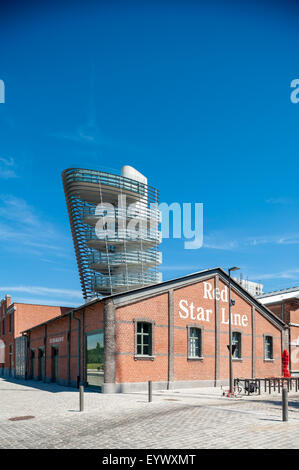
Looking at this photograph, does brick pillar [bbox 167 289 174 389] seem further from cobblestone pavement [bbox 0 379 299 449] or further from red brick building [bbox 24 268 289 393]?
cobblestone pavement [bbox 0 379 299 449]

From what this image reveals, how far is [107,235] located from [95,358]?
29.9 meters

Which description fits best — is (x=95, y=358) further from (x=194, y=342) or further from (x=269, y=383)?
(x=269, y=383)

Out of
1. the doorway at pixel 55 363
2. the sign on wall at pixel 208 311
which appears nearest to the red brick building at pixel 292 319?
the sign on wall at pixel 208 311

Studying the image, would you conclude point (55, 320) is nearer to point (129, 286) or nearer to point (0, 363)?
point (129, 286)

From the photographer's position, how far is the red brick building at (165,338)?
72.9 feet

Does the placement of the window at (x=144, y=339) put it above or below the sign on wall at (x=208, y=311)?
below

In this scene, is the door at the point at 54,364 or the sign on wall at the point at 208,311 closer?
the sign on wall at the point at 208,311

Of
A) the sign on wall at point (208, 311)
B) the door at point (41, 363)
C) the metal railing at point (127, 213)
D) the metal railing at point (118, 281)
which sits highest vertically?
the metal railing at point (127, 213)

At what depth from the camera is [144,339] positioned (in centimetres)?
2361

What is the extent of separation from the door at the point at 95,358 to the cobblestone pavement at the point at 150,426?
6.09 metres

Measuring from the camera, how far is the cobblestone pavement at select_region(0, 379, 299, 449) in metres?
8.83

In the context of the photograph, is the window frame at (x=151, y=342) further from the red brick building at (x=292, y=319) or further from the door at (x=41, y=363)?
the red brick building at (x=292, y=319)

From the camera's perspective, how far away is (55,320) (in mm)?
30172
